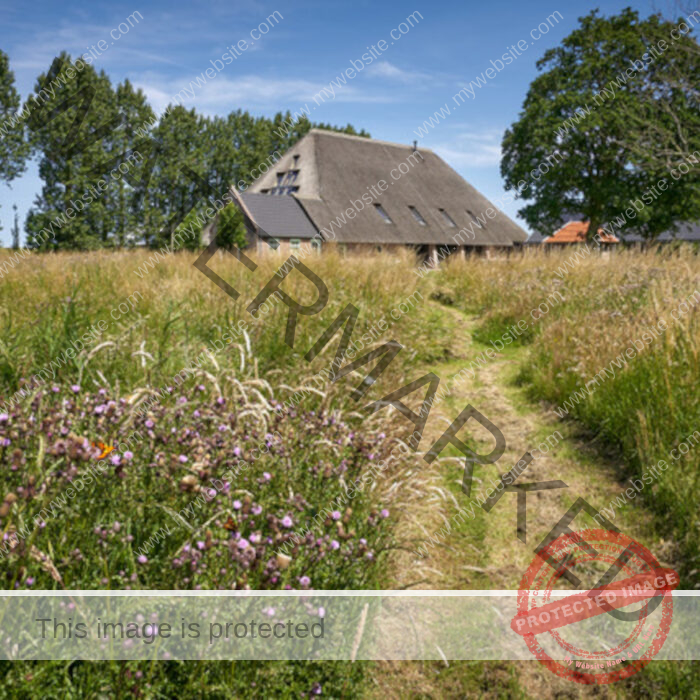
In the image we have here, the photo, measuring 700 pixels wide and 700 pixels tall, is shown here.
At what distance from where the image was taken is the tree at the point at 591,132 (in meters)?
23.6

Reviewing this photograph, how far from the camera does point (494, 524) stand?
3.35m

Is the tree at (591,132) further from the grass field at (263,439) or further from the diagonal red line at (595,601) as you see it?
the diagonal red line at (595,601)

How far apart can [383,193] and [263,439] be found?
28.2 m

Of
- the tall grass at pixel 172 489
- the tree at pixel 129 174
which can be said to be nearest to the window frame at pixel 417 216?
the tree at pixel 129 174

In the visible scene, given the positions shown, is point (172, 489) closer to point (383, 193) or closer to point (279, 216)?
point (279, 216)

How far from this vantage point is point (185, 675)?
169 cm

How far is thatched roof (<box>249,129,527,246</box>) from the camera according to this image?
26750 millimetres

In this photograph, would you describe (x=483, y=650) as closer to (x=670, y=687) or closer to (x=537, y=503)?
(x=670, y=687)

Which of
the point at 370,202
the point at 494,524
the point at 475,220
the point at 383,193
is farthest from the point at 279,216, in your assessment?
the point at 494,524

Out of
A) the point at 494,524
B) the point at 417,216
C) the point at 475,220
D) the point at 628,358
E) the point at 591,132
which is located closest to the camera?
the point at 494,524

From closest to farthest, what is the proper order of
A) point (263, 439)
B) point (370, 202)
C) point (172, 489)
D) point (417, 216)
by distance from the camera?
point (172, 489)
point (263, 439)
point (370, 202)
point (417, 216)

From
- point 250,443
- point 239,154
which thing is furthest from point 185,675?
point 239,154

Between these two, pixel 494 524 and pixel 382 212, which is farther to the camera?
pixel 382 212

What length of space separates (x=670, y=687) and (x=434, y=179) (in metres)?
34.4
